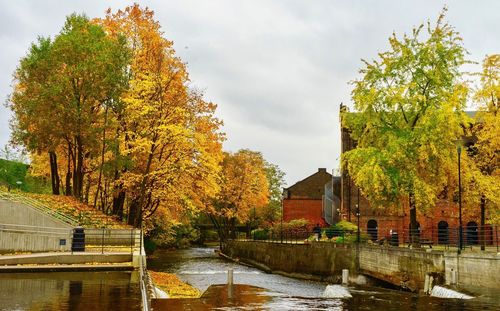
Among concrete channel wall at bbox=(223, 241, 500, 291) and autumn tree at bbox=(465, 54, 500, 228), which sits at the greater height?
autumn tree at bbox=(465, 54, 500, 228)

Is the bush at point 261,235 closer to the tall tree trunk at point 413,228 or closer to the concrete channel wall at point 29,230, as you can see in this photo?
the tall tree trunk at point 413,228

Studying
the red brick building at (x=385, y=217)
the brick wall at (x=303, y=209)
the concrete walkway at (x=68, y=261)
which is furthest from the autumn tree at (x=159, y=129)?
the brick wall at (x=303, y=209)

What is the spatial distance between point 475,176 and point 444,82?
Answer: 18.7ft

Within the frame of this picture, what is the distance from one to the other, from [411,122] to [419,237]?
677 centimetres

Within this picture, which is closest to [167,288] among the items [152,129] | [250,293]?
[250,293]

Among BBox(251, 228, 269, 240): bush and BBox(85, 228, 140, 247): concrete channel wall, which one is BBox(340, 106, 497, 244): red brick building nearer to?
BBox(251, 228, 269, 240): bush

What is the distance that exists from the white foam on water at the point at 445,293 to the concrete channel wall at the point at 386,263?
1.06 meters

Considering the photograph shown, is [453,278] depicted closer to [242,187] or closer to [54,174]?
[54,174]

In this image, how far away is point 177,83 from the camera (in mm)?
38281

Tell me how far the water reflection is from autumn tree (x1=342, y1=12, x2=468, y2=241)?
1624 cm

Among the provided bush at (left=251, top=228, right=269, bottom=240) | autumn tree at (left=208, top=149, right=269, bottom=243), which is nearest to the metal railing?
bush at (left=251, top=228, right=269, bottom=240)

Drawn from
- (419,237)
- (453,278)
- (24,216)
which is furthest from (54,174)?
(453,278)

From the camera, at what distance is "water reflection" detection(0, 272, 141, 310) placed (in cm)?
1320

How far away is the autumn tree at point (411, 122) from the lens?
29688mm
